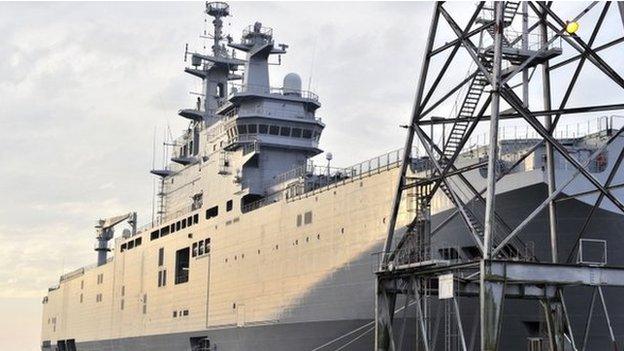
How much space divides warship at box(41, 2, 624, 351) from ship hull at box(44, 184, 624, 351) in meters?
0.04

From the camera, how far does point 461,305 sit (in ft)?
80.3

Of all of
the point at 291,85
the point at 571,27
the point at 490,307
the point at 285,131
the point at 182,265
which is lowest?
the point at 490,307

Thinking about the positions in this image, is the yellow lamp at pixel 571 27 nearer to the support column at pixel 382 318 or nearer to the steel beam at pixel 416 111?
the steel beam at pixel 416 111

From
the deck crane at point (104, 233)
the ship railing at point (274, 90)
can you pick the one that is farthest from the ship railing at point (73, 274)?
the ship railing at point (274, 90)

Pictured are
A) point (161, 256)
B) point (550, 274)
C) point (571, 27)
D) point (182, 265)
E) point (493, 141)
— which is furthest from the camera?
point (161, 256)

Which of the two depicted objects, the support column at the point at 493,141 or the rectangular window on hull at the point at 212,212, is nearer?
the support column at the point at 493,141

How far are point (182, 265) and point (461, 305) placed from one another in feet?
69.6

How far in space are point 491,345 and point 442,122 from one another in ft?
20.0

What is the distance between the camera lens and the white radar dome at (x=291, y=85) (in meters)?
40.0

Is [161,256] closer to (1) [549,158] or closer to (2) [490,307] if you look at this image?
(1) [549,158]

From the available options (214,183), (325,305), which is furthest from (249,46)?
(325,305)

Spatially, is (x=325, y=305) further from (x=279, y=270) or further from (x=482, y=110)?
(x=482, y=110)

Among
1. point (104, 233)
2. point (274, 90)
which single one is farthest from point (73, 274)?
point (274, 90)

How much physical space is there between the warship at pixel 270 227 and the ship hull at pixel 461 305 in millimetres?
45
